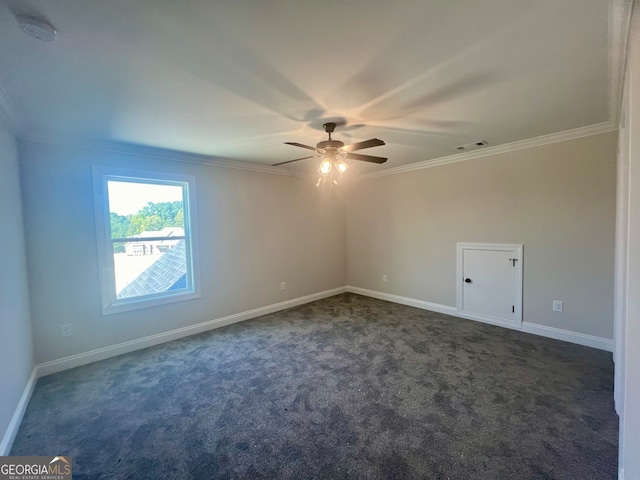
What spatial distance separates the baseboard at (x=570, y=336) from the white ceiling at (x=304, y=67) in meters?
2.32

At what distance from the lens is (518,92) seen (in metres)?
2.10

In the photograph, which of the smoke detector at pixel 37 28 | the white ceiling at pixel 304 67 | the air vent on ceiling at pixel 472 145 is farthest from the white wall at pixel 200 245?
the air vent on ceiling at pixel 472 145

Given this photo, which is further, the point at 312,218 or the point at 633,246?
the point at 312,218

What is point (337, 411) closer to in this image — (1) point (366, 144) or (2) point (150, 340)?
(1) point (366, 144)

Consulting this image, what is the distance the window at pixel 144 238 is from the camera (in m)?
3.12

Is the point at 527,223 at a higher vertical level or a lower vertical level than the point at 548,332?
higher

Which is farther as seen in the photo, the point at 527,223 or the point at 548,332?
the point at 527,223

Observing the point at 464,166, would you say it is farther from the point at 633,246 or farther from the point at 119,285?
the point at 119,285

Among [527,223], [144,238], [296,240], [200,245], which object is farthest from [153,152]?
[527,223]

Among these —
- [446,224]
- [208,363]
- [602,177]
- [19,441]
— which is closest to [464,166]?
[446,224]

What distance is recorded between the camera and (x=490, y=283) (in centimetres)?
382

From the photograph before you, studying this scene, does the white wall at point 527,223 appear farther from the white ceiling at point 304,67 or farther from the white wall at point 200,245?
the white wall at point 200,245

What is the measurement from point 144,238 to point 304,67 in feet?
9.43

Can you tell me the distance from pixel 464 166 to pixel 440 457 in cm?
359
